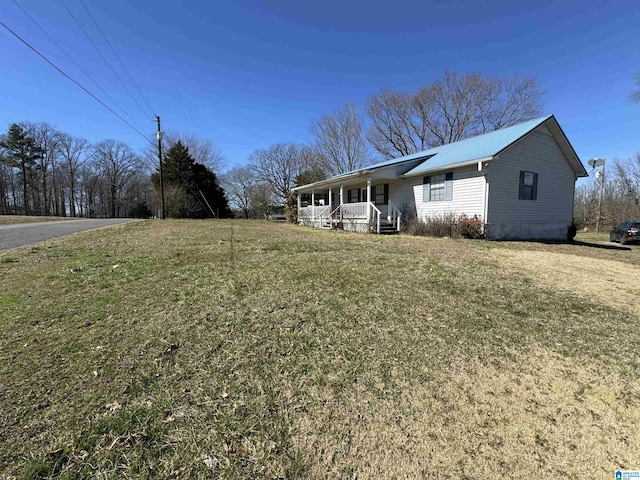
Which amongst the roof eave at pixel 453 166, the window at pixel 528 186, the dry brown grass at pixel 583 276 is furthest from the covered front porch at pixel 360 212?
the dry brown grass at pixel 583 276

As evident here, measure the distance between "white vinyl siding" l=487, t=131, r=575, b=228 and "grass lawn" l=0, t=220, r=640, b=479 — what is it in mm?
8630

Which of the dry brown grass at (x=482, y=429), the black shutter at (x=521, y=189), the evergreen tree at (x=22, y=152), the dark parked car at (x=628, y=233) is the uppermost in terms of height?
the evergreen tree at (x=22, y=152)

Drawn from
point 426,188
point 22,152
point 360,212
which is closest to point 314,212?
point 360,212

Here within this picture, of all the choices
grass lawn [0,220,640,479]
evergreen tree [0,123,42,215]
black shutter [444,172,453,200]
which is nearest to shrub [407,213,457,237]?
black shutter [444,172,453,200]

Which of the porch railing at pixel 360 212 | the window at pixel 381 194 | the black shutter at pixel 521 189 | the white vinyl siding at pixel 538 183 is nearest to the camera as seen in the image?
the white vinyl siding at pixel 538 183

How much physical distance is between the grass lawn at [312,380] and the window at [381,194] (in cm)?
1286

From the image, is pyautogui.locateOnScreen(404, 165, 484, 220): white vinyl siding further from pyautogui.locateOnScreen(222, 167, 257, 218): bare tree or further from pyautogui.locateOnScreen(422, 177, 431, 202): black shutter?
pyautogui.locateOnScreen(222, 167, 257, 218): bare tree

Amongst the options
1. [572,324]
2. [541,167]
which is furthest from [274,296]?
[541,167]

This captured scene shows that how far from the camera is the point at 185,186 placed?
28703 millimetres

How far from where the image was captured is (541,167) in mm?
13453

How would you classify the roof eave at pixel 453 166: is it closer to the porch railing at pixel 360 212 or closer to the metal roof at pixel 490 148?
the metal roof at pixel 490 148

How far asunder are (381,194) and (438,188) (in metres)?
4.13

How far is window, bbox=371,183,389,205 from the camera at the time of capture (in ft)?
55.9

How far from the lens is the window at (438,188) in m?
13.2
